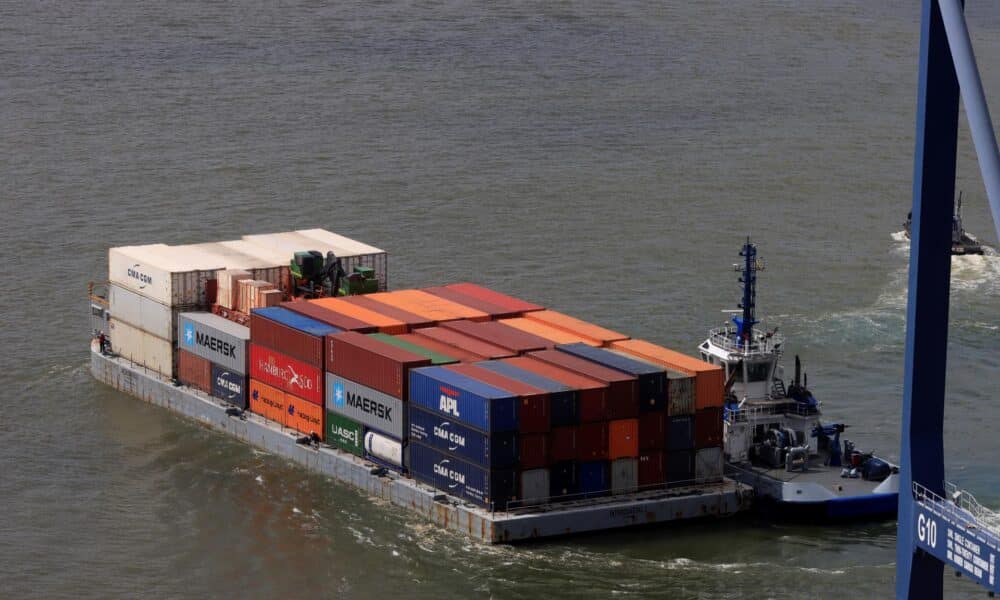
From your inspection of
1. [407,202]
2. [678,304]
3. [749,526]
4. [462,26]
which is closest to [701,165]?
[407,202]

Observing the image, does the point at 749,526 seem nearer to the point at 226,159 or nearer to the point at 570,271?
the point at 570,271

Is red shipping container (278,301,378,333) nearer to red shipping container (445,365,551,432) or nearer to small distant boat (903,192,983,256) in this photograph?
red shipping container (445,365,551,432)

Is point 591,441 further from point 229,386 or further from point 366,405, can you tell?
point 229,386

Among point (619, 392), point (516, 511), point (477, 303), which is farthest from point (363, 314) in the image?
point (619, 392)

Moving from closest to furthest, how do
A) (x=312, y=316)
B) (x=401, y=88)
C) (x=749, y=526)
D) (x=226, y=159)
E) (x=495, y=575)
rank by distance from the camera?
(x=495, y=575) < (x=749, y=526) < (x=312, y=316) < (x=226, y=159) < (x=401, y=88)

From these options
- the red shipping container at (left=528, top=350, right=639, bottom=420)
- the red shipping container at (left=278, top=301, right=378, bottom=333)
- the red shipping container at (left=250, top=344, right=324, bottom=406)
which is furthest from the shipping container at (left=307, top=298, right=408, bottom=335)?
the red shipping container at (left=528, top=350, right=639, bottom=420)

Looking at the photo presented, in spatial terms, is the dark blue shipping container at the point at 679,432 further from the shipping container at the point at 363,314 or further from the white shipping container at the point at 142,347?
the white shipping container at the point at 142,347
